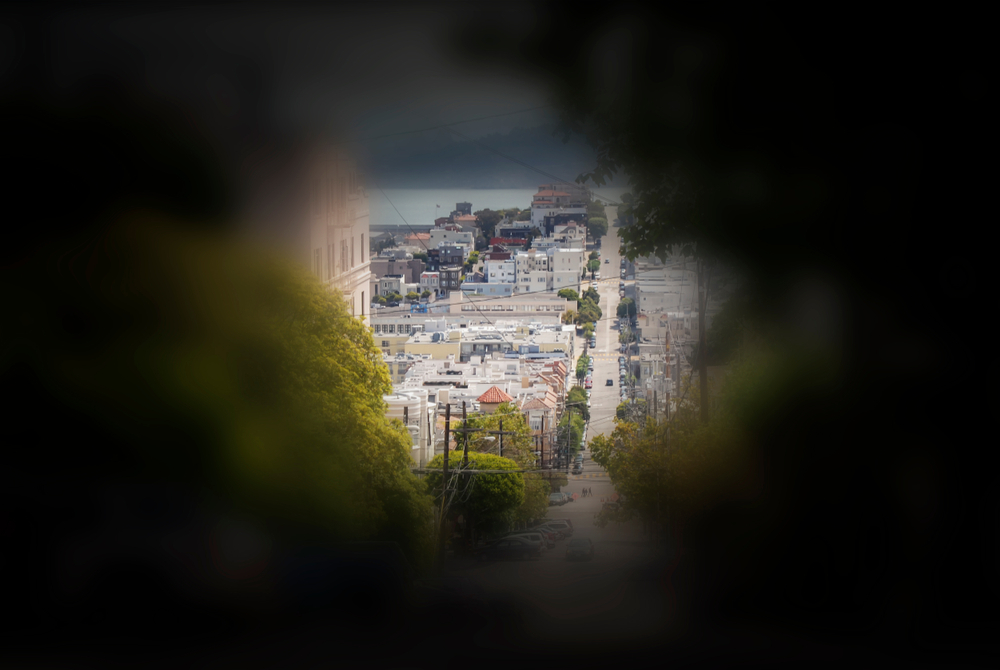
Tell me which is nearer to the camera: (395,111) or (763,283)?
(763,283)

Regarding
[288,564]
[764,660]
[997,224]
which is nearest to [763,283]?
[997,224]

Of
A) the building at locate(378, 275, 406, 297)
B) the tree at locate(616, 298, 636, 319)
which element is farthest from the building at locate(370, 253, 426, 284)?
the tree at locate(616, 298, 636, 319)

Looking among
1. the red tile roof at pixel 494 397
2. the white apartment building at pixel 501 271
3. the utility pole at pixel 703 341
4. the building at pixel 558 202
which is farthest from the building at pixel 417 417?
the utility pole at pixel 703 341

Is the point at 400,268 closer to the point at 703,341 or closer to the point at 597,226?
the point at 597,226

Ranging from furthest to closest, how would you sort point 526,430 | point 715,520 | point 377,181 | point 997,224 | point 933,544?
point 526,430 → point 377,181 → point 715,520 → point 933,544 → point 997,224

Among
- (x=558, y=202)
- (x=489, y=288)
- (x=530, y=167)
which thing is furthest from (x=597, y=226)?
(x=489, y=288)

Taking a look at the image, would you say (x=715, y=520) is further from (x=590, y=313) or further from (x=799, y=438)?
(x=590, y=313)

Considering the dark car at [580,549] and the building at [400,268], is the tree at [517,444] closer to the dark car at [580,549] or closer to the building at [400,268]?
the dark car at [580,549]
